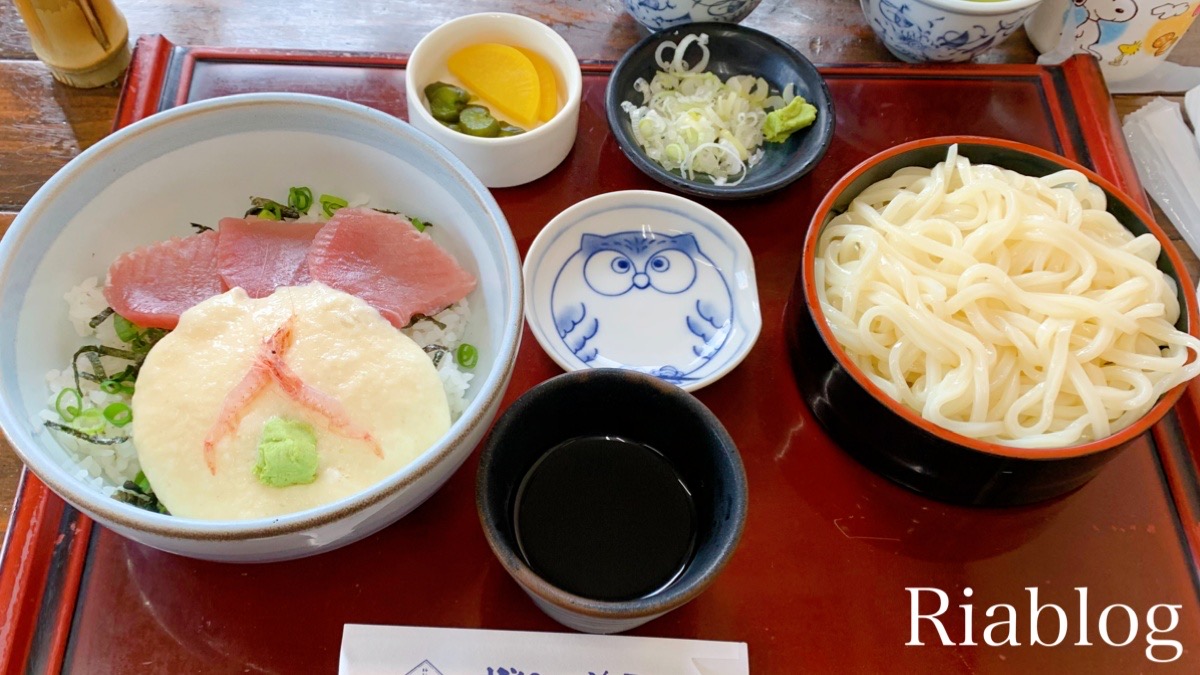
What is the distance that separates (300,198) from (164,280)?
0.81 ft

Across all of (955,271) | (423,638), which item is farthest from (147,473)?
(955,271)

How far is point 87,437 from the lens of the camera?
1110mm

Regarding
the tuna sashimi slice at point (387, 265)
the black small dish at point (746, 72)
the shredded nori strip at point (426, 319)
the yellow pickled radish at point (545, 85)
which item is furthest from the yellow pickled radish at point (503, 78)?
Answer: the shredded nori strip at point (426, 319)

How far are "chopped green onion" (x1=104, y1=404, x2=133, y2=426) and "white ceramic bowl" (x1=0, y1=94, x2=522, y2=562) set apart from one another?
8 centimetres

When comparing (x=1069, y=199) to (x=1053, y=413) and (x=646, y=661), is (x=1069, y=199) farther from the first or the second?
(x=646, y=661)

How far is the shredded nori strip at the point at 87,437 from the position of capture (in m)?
1.09

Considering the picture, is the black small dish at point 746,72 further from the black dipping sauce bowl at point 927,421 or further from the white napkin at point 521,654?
the white napkin at point 521,654

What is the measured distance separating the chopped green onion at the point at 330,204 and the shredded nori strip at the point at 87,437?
47cm

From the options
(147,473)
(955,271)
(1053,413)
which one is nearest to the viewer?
(147,473)

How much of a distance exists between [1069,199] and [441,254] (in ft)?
3.36

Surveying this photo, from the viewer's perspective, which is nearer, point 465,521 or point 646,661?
point 646,661

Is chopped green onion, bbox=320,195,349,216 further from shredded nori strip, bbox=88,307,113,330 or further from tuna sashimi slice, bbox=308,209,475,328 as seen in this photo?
shredded nori strip, bbox=88,307,113,330

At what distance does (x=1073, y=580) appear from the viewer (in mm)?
1229

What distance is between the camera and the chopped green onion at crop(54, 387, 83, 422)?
1.11 metres
